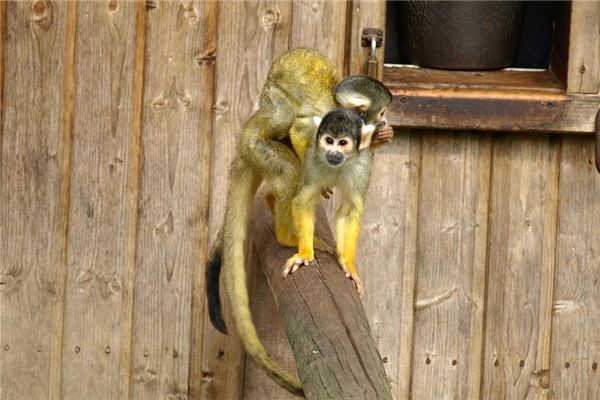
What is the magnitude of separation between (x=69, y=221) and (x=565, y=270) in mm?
1930

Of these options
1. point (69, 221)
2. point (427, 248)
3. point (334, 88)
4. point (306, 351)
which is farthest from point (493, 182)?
point (306, 351)

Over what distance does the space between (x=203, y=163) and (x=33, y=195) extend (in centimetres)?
66

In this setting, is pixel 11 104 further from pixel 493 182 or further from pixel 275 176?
pixel 493 182

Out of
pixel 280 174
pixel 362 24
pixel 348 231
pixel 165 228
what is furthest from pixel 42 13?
pixel 348 231

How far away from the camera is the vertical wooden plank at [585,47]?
4.93 metres

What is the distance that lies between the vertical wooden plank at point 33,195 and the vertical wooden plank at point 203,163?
51cm

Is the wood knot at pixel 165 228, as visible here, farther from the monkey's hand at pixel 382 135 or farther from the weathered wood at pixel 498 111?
the monkey's hand at pixel 382 135

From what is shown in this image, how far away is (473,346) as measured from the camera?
202 inches

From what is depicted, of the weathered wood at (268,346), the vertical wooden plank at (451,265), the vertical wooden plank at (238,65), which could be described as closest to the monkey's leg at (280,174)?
the weathered wood at (268,346)

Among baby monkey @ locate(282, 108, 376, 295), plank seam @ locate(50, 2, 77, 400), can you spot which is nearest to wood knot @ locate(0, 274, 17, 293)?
plank seam @ locate(50, 2, 77, 400)

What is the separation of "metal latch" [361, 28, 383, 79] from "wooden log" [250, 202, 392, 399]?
101 centimetres

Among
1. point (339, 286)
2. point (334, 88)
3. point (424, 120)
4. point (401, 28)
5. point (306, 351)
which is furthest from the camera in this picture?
point (401, 28)

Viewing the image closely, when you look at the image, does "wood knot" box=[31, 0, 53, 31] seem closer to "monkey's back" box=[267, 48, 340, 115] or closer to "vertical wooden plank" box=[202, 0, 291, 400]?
"vertical wooden plank" box=[202, 0, 291, 400]

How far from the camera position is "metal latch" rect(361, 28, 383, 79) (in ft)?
15.9
